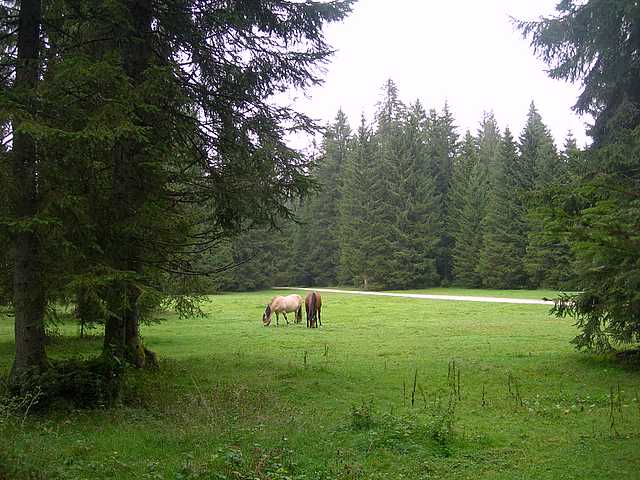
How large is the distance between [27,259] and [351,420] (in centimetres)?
463

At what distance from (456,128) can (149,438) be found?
2368 inches

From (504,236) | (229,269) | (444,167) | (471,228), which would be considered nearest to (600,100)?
(229,269)

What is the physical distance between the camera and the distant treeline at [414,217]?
148ft

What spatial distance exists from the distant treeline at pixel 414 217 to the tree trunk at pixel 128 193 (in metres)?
34.9

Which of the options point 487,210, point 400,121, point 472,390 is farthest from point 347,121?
point 472,390

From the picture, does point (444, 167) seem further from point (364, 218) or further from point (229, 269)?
point (229, 269)

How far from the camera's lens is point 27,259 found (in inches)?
273

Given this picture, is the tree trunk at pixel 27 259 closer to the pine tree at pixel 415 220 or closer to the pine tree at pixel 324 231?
the pine tree at pixel 415 220

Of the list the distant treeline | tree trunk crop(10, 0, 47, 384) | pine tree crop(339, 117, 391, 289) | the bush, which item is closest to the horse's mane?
the bush

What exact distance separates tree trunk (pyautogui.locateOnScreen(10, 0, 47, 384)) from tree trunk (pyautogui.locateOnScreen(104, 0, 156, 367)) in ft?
2.93

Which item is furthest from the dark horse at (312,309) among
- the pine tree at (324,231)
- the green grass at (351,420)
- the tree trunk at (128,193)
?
the pine tree at (324,231)

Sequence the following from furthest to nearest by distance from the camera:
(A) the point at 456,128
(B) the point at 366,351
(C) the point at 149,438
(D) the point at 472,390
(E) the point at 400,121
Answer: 1. (A) the point at 456,128
2. (E) the point at 400,121
3. (B) the point at 366,351
4. (D) the point at 472,390
5. (C) the point at 149,438

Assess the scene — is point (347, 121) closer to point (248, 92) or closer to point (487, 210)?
point (487, 210)

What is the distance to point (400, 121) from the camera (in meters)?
57.0
